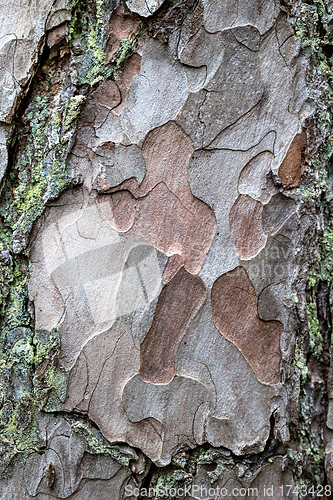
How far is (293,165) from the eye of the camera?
0.87m

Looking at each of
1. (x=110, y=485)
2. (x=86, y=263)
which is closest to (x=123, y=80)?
(x=86, y=263)

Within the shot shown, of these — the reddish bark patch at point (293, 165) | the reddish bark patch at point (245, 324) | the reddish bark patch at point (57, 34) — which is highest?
the reddish bark patch at point (57, 34)

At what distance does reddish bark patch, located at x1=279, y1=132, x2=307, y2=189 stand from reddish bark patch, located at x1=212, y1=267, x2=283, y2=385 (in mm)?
209

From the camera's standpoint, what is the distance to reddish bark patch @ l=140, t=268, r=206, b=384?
2.79ft

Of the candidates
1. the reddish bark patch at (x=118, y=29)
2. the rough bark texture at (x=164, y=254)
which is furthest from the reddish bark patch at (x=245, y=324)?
the reddish bark patch at (x=118, y=29)

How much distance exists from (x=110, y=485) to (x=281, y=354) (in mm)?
442

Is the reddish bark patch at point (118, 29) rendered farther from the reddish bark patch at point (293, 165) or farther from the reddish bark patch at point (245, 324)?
the reddish bark patch at point (245, 324)

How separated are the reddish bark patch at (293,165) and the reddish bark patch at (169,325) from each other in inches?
11.0

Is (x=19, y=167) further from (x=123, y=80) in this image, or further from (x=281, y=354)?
(x=281, y=354)

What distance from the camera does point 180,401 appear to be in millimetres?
851

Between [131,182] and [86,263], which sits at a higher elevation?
[131,182]

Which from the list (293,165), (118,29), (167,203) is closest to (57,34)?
(118,29)

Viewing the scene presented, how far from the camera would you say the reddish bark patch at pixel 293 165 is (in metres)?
0.87

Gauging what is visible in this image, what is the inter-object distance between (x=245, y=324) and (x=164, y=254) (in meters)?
0.22
